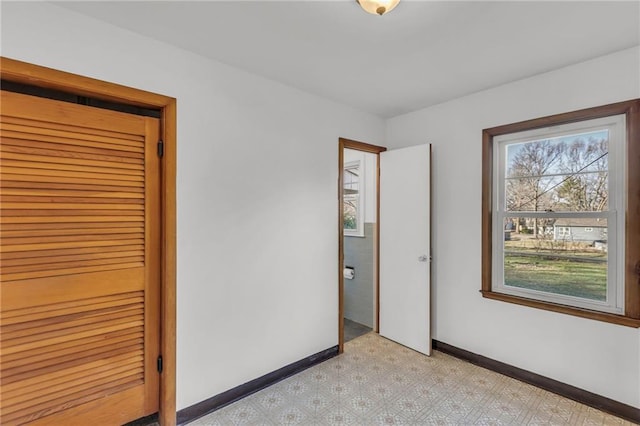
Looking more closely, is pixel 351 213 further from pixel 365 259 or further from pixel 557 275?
pixel 557 275

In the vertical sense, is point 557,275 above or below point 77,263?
below

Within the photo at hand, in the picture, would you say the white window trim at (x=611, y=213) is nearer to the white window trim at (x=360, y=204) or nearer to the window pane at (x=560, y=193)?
the window pane at (x=560, y=193)

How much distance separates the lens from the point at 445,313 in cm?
292

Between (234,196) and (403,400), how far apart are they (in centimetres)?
192

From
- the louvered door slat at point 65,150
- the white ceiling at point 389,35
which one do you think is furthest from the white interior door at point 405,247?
the louvered door slat at point 65,150

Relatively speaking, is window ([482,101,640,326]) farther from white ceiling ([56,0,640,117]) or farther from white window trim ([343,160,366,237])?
white window trim ([343,160,366,237])

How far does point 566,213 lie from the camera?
90.0 inches

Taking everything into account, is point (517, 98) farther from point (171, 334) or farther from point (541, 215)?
point (171, 334)

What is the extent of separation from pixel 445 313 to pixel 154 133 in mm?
2906

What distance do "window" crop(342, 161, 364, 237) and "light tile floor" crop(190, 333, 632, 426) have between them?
1609mm

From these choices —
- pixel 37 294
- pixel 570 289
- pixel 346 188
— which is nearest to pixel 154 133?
pixel 37 294

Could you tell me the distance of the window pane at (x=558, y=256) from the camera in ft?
7.06

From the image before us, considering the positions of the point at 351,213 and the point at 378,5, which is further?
the point at 351,213

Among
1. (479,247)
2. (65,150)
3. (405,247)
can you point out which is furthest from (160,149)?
(479,247)
